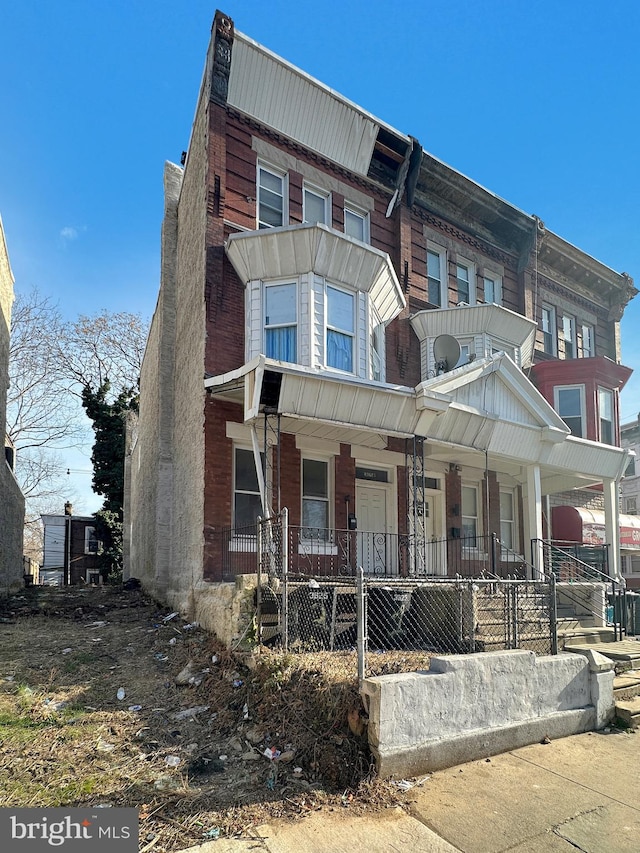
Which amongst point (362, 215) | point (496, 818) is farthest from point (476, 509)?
point (496, 818)

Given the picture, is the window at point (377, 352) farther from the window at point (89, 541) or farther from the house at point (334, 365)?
the window at point (89, 541)

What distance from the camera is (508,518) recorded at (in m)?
16.0

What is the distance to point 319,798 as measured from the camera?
15.8ft

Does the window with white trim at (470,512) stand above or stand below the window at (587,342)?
below

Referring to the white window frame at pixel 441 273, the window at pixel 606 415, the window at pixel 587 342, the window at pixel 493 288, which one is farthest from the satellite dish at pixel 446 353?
the window at pixel 587 342

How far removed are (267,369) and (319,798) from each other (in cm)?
580

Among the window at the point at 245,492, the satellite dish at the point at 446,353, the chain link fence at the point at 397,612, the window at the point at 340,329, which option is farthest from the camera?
the satellite dish at the point at 446,353

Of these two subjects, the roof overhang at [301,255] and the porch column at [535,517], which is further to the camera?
the porch column at [535,517]

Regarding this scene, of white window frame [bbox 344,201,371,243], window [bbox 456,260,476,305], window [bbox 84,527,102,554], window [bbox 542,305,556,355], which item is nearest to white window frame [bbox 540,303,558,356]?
window [bbox 542,305,556,355]

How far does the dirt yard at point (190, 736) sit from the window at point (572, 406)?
38.6ft

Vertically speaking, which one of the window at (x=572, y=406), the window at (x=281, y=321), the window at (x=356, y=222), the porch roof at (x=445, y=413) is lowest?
the porch roof at (x=445, y=413)

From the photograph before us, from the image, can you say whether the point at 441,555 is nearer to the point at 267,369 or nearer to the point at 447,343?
the point at 447,343

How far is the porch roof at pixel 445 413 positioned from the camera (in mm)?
9328
